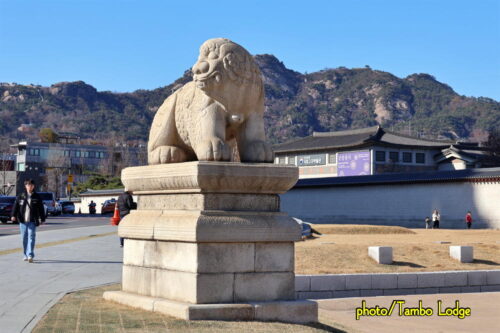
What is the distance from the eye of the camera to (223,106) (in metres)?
7.84

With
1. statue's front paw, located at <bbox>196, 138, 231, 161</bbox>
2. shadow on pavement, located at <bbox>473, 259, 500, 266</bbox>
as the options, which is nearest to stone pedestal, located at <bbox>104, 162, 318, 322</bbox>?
statue's front paw, located at <bbox>196, 138, 231, 161</bbox>

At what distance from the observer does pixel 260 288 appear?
7.34m

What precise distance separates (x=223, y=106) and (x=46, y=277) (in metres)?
5.31

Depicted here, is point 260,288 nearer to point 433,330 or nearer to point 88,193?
point 433,330

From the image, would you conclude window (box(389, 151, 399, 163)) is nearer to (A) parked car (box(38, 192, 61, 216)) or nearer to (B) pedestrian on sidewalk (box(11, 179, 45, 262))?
(A) parked car (box(38, 192, 61, 216))

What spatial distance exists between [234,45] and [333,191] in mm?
39776

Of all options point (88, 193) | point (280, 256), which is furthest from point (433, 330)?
point (88, 193)

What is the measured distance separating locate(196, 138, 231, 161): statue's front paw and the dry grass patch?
1759 mm

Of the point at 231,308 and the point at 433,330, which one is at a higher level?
the point at 231,308

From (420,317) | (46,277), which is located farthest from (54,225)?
(420,317)

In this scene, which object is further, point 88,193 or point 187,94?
point 88,193

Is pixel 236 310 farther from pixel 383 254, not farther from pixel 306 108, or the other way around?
pixel 306 108

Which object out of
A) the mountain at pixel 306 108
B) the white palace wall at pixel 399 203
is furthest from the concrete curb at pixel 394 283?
the mountain at pixel 306 108

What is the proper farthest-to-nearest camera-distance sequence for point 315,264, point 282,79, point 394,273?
point 282,79, point 315,264, point 394,273
